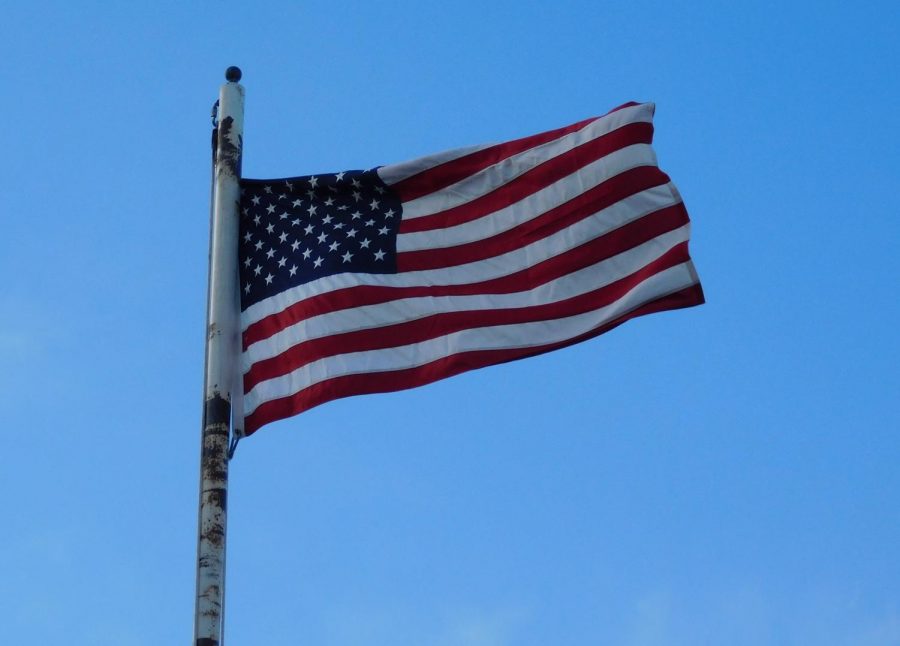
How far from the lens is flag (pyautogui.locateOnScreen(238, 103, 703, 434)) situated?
44.8 feet

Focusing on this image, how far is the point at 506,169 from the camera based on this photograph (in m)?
14.9

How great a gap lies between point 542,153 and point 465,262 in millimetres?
1281

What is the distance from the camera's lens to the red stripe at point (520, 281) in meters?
14.0

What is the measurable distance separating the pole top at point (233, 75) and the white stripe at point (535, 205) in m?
2.00

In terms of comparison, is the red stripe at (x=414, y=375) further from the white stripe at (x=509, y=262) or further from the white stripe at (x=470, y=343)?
the white stripe at (x=509, y=262)

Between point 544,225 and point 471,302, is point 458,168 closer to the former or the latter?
point 544,225

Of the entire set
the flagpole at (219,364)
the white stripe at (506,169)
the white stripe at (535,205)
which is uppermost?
the white stripe at (506,169)

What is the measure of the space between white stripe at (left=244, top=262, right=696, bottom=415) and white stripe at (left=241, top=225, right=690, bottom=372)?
10.2 inches

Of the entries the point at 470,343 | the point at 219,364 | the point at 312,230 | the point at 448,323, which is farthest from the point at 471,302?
the point at 219,364

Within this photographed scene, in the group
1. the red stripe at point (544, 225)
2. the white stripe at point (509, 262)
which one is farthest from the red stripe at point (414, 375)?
the red stripe at point (544, 225)

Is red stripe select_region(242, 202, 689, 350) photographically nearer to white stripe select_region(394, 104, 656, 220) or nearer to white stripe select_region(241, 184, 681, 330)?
white stripe select_region(241, 184, 681, 330)

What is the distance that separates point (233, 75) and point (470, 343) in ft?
10.4

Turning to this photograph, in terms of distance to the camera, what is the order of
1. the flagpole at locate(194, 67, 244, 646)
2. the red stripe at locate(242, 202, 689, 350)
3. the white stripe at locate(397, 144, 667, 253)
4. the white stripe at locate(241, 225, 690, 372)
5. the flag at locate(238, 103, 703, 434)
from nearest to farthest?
1. the flagpole at locate(194, 67, 244, 646)
2. the flag at locate(238, 103, 703, 434)
3. the white stripe at locate(241, 225, 690, 372)
4. the red stripe at locate(242, 202, 689, 350)
5. the white stripe at locate(397, 144, 667, 253)

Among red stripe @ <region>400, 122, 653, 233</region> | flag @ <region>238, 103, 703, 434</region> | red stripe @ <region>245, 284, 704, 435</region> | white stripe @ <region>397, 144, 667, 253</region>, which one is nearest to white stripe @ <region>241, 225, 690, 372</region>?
flag @ <region>238, 103, 703, 434</region>
